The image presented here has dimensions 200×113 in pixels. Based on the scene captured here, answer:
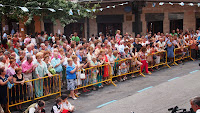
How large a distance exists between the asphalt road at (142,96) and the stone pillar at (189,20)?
1465 centimetres

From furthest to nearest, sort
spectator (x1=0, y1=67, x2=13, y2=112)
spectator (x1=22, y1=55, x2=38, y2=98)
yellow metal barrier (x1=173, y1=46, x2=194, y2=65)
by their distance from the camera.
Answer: yellow metal barrier (x1=173, y1=46, x2=194, y2=65), spectator (x1=22, y1=55, x2=38, y2=98), spectator (x1=0, y1=67, x2=13, y2=112)

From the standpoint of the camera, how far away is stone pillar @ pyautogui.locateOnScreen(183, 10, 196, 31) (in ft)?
92.8

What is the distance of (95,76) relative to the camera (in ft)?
40.5

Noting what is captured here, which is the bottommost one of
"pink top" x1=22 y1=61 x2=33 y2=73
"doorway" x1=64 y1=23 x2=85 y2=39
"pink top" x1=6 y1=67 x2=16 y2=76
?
"pink top" x1=6 y1=67 x2=16 y2=76

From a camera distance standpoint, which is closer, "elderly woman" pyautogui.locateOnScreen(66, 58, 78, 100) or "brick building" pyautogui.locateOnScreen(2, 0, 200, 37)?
"elderly woman" pyautogui.locateOnScreen(66, 58, 78, 100)

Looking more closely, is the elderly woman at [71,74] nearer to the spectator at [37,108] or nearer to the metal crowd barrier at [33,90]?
the metal crowd barrier at [33,90]

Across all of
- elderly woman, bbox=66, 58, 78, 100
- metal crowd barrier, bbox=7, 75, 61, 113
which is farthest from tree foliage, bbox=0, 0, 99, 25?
metal crowd barrier, bbox=7, 75, 61, 113

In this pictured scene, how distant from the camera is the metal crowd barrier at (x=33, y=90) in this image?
9.64 meters

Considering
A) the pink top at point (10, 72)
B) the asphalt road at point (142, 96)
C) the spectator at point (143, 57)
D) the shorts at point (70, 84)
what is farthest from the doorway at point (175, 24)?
the pink top at point (10, 72)

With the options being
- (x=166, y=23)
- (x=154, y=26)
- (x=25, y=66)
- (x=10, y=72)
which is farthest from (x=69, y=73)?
(x=166, y=23)

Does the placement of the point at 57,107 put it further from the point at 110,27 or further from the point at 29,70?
the point at 110,27

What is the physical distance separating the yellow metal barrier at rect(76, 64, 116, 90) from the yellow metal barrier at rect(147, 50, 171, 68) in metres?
3.44

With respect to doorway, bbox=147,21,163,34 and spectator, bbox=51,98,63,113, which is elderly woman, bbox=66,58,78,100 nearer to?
spectator, bbox=51,98,63,113

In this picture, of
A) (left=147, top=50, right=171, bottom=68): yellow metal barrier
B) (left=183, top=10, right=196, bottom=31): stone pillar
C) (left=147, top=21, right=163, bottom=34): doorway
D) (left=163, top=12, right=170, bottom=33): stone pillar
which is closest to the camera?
(left=147, top=50, right=171, bottom=68): yellow metal barrier
